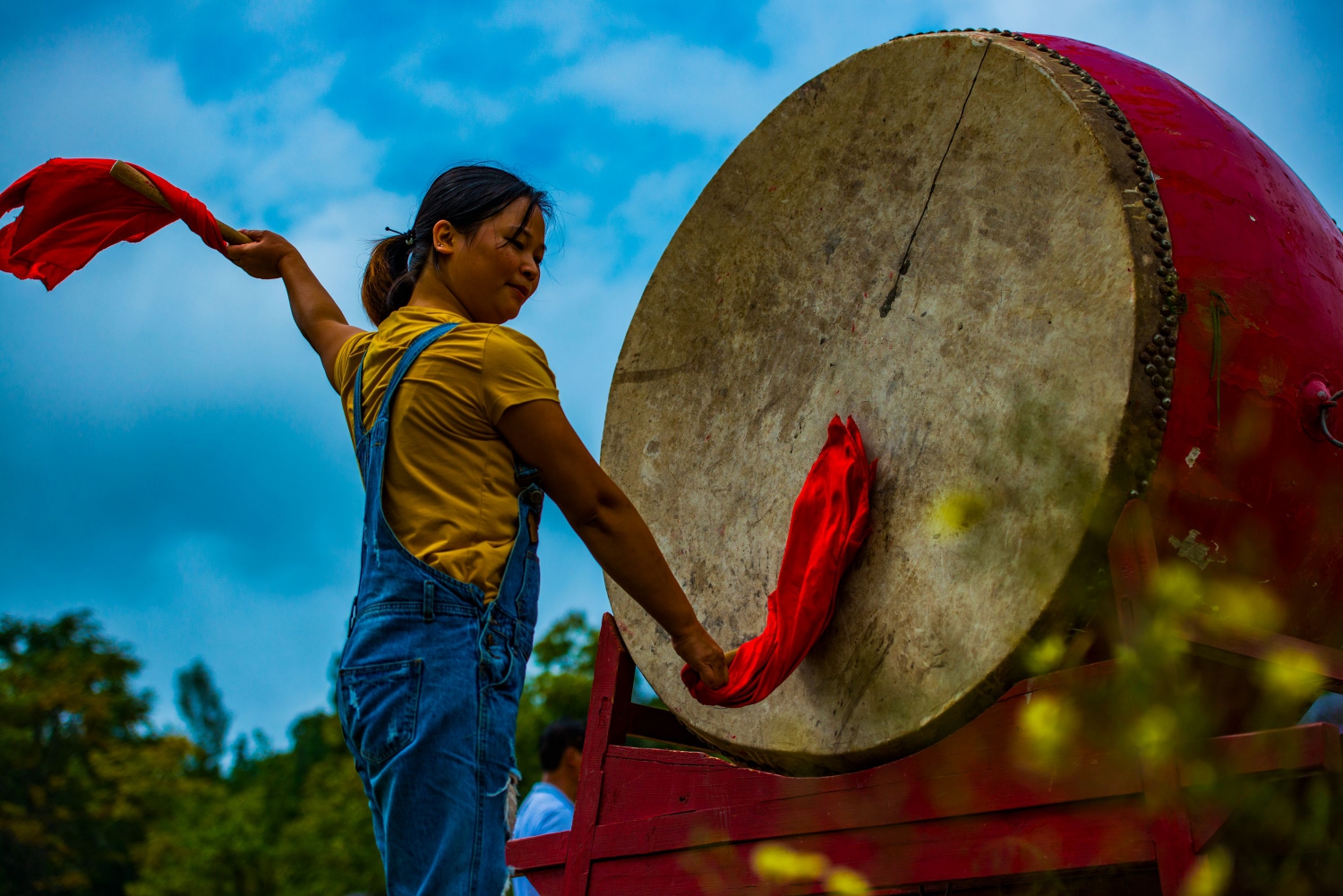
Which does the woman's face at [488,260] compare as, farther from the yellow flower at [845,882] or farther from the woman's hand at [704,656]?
the yellow flower at [845,882]

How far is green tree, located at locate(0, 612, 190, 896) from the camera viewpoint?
22.5 meters

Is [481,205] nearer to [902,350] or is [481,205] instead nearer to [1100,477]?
[902,350]

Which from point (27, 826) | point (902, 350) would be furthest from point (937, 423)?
point (27, 826)

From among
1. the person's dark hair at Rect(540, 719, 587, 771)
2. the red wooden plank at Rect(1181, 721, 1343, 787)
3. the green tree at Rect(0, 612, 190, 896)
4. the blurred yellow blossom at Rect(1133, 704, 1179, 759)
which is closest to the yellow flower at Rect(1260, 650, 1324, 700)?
the red wooden plank at Rect(1181, 721, 1343, 787)

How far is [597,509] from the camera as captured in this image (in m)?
1.70

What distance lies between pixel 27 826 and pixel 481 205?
2480 centimetres

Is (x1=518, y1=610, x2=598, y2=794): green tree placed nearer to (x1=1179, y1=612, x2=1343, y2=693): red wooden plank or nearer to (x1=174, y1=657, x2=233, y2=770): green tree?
(x1=1179, y1=612, x2=1343, y2=693): red wooden plank

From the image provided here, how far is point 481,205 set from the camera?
74.2 inches

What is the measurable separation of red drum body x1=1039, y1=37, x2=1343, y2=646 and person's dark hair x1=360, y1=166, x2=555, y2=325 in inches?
39.0

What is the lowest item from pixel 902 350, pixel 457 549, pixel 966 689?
pixel 966 689

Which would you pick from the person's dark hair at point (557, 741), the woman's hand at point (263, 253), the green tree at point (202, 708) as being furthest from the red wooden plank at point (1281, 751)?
the green tree at point (202, 708)

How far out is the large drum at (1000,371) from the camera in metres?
1.72

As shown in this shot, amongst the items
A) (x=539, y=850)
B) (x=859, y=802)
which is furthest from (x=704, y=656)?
(x=539, y=850)

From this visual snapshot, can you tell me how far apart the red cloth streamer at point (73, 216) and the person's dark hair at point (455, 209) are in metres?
0.62
